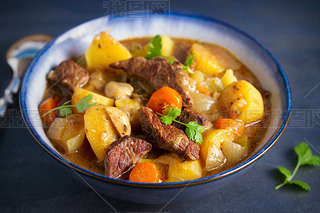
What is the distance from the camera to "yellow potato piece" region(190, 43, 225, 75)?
341 cm

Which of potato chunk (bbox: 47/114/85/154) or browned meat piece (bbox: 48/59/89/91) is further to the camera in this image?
browned meat piece (bbox: 48/59/89/91)

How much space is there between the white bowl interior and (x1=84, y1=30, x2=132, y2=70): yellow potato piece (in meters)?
0.30

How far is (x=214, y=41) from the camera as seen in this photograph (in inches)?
148

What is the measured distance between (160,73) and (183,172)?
0.92m

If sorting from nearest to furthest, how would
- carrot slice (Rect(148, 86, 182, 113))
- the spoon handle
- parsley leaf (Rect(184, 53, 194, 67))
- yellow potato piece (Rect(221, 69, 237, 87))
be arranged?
carrot slice (Rect(148, 86, 182, 113)) < yellow potato piece (Rect(221, 69, 237, 87)) < parsley leaf (Rect(184, 53, 194, 67)) < the spoon handle

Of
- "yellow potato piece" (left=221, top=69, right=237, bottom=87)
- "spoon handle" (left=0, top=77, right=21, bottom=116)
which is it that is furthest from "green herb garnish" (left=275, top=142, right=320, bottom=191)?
"spoon handle" (left=0, top=77, right=21, bottom=116)

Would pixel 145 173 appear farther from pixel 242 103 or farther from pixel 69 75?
pixel 69 75

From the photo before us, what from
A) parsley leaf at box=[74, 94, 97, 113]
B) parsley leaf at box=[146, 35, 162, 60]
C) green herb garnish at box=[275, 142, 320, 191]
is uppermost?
parsley leaf at box=[146, 35, 162, 60]

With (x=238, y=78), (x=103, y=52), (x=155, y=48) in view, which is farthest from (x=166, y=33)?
(x=238, y=78)

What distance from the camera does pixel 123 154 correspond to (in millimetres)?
2518

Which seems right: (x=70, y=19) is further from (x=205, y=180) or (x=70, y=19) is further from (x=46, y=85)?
(x=205, y=180)

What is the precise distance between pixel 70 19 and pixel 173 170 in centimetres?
305

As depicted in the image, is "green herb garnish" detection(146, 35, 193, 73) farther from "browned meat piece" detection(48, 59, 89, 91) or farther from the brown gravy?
"browned meat piece" detection(48, 59, 89, 91)

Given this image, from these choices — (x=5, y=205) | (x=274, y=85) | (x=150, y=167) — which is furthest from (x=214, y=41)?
(x=5, y=205)
